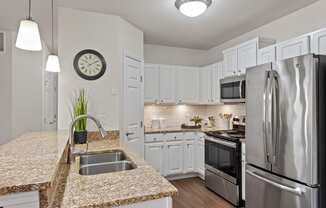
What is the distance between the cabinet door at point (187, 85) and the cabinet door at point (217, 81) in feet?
1.47

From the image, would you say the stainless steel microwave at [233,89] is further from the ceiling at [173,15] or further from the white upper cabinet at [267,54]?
the ceiling at [173,15]

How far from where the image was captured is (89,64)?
301cm

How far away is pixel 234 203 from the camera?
2932 millimetres

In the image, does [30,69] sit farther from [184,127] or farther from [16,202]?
[16,202]

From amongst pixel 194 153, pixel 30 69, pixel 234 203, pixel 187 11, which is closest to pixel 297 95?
pixel 187 11

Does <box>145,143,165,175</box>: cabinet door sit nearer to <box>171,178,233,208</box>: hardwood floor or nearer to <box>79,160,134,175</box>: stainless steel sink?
<box>171,178,233,208</box>: hardwood floor

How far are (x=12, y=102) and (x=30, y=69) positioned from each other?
72 cm

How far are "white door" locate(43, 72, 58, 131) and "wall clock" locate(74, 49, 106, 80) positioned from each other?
7.38 feet

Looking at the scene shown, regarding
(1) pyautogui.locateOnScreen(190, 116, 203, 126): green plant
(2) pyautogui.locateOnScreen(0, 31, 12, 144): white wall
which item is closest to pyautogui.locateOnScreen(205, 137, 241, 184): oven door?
(1) pyautogui.locateOnScreen(190, 116, 203, 126): green plant

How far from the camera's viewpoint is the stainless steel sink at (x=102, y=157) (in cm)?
195

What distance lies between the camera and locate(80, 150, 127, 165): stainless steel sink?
195 centimetres

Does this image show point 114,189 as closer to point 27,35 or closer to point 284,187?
point 27,35

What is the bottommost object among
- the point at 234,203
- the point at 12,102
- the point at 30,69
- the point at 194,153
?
the point at 234,203

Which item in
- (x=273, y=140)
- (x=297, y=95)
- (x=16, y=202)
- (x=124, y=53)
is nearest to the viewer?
(x=16, y=202)
